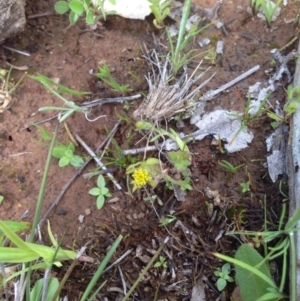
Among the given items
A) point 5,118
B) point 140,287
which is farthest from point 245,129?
point 5,118

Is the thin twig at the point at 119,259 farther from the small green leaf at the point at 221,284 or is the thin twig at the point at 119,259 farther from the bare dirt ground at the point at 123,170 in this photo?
the small green leaf at the point at 221,284


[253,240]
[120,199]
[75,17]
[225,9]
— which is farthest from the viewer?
[225,9]

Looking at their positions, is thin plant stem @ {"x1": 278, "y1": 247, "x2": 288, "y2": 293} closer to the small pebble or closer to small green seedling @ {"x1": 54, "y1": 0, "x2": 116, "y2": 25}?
the small pebble

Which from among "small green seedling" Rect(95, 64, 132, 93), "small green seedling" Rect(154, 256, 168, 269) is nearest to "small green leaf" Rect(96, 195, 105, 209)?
"small green seedling" Rect(154, 256, 168, 269)

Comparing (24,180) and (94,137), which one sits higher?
(94,137)

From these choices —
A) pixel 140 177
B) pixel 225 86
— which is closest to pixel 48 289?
pixel 140 177

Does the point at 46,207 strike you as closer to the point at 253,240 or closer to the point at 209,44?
the point at 253,240

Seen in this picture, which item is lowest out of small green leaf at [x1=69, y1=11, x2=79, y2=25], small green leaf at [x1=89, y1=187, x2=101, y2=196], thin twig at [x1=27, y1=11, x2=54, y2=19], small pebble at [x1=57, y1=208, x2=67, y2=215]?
small pebble at [x1=57, y1=208, x2=67, y2=215]
